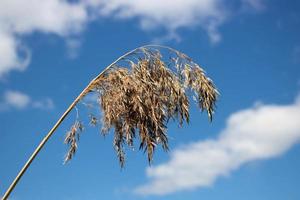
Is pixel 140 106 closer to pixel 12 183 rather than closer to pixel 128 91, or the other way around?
pixel 128 91

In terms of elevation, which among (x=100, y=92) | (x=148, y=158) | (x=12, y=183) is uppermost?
(x=100, y=92)

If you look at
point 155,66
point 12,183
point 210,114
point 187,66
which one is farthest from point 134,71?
point 12,183

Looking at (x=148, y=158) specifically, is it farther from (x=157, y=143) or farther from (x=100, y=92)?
(x=100, y=92)

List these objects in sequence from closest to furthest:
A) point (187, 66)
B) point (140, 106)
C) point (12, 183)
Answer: point (12, 183) < point (140, 106) < point (187, 66)

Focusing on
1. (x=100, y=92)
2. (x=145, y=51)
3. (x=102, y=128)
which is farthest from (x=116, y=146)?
(x=145, y=51)

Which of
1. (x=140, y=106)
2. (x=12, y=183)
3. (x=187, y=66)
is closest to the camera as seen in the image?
(x=12, y=183)

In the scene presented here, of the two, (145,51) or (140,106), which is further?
(145,51)

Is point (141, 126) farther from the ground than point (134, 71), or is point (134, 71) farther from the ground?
point (134, 71)

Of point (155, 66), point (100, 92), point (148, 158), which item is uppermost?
point (155, 66)

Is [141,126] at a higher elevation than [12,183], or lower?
higher
